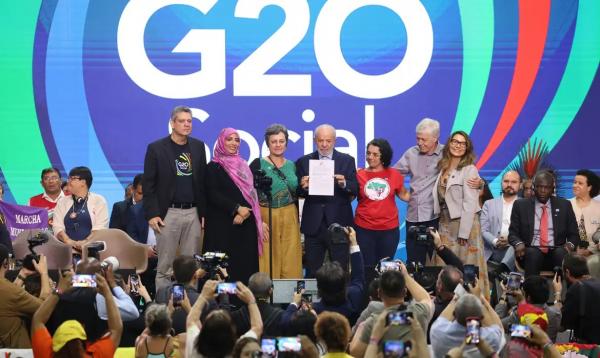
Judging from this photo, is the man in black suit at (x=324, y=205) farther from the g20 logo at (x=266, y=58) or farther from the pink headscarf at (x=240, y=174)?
the g20 logo at (x=266, y=58)

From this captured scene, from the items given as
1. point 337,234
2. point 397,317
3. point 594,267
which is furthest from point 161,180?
point 397,317

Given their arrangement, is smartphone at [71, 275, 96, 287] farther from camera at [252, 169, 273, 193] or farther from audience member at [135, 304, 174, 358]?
camera at [252, 169, 273, 193]

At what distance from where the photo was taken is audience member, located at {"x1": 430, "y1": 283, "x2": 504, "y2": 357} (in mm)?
6262

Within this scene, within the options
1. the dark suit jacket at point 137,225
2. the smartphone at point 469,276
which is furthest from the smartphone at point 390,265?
the dark suit jacket at point 137,225

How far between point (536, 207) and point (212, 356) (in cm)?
440

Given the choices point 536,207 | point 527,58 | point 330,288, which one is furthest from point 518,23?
point 330,288

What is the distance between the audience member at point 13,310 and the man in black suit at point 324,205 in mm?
2873

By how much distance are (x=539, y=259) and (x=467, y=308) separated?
3254 millimetres

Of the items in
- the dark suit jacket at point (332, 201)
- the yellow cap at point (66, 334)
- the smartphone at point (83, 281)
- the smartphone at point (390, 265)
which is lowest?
the yellow cap at point (66, 334)

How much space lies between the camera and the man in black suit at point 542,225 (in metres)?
9.44

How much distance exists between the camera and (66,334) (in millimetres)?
6191

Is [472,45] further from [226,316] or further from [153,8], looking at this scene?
[226,316]

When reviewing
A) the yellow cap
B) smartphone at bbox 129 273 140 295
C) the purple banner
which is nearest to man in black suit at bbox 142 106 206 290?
smartphone at bbox 129 273 140 295

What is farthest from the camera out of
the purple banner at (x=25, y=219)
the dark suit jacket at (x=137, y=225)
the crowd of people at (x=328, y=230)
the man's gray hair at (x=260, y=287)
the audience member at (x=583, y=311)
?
the dark suit jacket at (x=137, y=225)
